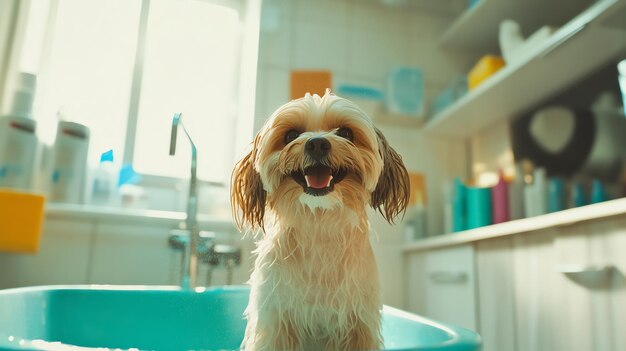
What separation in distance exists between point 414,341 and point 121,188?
4.92 feet

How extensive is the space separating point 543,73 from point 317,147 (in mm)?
1310

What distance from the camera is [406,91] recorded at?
235 cm

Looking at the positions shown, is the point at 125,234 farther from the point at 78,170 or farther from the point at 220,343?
the point at 220,343

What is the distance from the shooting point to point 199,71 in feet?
6.91

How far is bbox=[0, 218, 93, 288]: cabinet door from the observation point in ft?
5.75

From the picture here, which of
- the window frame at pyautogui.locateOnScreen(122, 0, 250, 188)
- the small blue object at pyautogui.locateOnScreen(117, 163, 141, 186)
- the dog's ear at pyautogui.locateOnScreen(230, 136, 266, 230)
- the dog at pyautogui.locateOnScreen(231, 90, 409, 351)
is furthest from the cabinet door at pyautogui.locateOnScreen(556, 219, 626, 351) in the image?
the small blue object at pyautogui.locateOnScreen(117, 163, 141, 186)

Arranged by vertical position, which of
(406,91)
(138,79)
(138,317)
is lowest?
(138,317)

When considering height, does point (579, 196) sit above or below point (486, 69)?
below

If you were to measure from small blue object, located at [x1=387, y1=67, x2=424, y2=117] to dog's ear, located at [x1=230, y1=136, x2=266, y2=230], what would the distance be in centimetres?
137

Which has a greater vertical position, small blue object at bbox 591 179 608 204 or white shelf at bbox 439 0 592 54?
white shelf at bbox 439 0 592 54

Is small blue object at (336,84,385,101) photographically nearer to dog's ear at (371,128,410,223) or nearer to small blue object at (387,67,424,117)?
small blue object at (387,67,424,117)

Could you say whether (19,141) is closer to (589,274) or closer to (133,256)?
(133,256)

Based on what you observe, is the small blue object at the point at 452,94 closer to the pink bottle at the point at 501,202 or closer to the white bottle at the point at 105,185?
the pink bottle at the point at 501,202

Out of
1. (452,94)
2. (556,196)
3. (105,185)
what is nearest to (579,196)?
(556,196)
